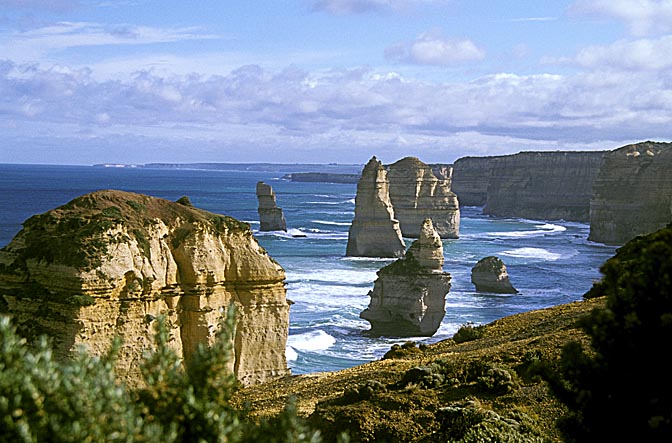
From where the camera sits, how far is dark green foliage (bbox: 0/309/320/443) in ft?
20.4

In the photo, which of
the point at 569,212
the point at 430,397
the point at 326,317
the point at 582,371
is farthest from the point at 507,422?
the point at 569,212

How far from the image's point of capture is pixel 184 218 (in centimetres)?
2355

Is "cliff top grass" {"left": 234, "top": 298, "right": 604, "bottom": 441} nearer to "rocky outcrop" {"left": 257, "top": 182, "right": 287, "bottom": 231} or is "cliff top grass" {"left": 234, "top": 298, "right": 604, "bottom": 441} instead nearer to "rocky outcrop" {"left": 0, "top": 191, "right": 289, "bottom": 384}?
"rocky outcrop" {"left": 0, "top": 191, "right": 289, "bottom": 384}

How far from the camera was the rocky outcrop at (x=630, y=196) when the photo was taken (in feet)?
316

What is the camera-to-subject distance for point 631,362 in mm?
8875

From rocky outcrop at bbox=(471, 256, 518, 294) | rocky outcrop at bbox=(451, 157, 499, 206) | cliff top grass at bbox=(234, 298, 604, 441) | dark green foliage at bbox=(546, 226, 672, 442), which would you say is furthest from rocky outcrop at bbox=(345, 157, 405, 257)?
rocky outcrop at bbox=(451, 157, 499, 206)

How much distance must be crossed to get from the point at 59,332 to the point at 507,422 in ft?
37.5

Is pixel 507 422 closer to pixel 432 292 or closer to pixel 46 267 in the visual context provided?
pixel 46 267

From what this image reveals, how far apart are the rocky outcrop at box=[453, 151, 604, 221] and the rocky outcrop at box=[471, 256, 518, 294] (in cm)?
8828

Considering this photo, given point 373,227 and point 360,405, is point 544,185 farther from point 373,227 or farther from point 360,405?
Result: point 360,405

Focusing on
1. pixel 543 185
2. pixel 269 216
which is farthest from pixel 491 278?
pixel 543 185

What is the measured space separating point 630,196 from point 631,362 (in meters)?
99.1

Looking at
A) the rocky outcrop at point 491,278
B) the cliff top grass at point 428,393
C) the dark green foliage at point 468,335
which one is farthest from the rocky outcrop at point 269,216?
the cliff top grass at point 428,393

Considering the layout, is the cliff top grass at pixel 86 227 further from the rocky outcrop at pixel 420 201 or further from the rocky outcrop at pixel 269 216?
the rocky outcrop at pixel 269 216
